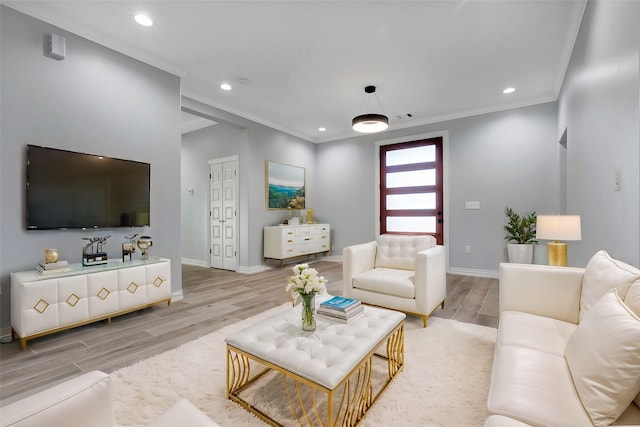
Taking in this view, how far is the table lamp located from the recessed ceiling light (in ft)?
12.6

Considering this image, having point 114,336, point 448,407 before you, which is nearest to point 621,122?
point 448,407

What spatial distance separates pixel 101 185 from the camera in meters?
2.90

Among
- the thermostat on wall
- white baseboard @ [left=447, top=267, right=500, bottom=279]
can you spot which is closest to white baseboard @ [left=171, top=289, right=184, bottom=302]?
the thermostat on wall

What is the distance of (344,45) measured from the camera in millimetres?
2994

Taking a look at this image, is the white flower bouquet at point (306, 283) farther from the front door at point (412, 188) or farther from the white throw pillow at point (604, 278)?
the front door at point (412, 188)

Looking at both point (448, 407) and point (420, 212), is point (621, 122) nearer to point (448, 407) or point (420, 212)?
point (448, 407)

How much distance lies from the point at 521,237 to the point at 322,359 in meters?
4.27

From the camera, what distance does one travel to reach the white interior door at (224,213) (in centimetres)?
535

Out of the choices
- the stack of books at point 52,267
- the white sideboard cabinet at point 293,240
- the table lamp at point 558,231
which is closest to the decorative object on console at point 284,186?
the white sideboard cabinet at point 293,240

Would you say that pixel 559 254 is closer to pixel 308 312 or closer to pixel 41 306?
pixel 308 312

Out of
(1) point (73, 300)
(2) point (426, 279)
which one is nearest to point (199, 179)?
(1) point (73, 300)

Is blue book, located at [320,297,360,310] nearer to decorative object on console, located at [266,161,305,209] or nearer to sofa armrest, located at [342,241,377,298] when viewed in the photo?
sofa armrest, located at [342,241,377,298]

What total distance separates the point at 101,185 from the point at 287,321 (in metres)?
2.45

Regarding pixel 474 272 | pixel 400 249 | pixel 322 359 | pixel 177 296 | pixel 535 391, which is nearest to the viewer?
pixel 535 391
